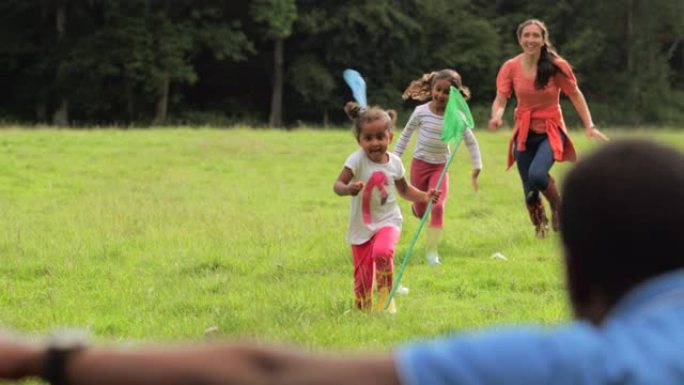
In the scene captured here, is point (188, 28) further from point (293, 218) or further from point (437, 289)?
point (437, 289)

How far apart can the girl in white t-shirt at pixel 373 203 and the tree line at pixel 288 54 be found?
134 feet

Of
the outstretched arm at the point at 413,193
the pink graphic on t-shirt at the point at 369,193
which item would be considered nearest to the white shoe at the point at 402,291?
the outstretched arm at the point at 413,193

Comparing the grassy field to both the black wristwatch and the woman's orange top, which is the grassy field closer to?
the woman's orange top

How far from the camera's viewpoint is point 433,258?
31.1 ft

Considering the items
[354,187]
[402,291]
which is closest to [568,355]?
[354,187]

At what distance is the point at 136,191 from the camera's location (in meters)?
16.4

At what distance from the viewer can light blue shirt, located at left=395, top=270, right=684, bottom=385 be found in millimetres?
1626

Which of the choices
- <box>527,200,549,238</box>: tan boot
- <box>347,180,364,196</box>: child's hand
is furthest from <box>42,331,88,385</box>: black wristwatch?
<box>527,200,549,238</box>: tan boot

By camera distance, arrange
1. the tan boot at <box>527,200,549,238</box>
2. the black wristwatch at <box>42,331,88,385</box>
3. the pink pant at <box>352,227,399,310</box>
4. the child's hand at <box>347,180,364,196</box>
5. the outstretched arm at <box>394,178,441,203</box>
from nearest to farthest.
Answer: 1. the black wristwatch at <box>42,331,88,385</box>
2. the child's hand at <box>347,180,364,196</box>
3. the pink pant at <box>352,227,399,310</box>
4. the outstretched arm at <box>394,178,441,203</box>
5. the tan boot at <box>527,200,549,238</box>

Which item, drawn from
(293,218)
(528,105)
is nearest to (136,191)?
(293,218)

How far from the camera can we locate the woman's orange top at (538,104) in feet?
33.0

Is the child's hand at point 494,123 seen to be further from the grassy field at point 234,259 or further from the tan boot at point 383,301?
the tan boot at point 383,301

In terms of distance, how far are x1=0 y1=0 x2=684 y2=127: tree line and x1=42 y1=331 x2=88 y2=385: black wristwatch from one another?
4599 cm

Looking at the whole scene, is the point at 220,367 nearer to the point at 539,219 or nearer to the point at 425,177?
the point at 425,177
